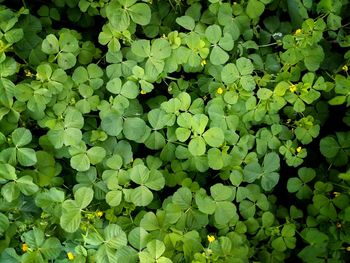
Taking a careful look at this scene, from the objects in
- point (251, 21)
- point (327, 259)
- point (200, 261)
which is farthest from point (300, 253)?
point (251, 21)

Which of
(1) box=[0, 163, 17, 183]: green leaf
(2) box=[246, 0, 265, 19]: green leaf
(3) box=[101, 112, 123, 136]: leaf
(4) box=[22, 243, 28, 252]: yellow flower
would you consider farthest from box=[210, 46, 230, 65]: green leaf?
(4) box=[22, 243, 28, 252]: yellow flower

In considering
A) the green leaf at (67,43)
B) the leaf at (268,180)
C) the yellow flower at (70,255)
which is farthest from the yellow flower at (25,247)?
the leaf at (268,180)

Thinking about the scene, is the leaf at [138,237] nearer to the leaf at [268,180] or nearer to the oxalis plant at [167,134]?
the oxalis plant at [167,134]

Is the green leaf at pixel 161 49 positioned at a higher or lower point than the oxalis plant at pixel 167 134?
higher

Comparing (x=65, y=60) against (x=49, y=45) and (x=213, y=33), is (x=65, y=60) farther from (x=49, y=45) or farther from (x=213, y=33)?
(x=213, y=33)

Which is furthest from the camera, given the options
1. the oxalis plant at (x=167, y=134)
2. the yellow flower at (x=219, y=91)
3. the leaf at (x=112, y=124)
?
the yellow flower at (x=219, y=91)

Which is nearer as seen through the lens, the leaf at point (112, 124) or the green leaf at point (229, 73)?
the leaf at point (112, 124)

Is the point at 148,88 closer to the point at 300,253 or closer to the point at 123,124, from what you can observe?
the point at 123,124
